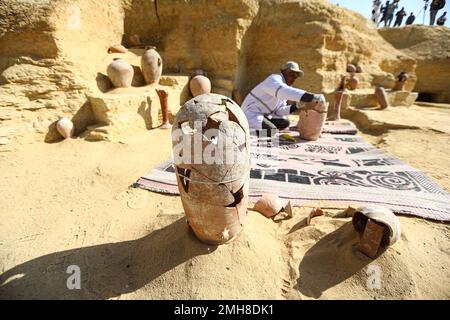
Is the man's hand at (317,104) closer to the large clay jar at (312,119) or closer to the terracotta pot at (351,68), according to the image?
the large clay jar at (312,119)

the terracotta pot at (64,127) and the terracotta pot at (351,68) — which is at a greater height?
the terracotta pot at (351,68)

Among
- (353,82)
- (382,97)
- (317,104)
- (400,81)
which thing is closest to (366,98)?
(382,97)

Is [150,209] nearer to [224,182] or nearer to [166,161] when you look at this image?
[166,161]

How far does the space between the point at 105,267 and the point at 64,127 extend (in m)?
3.10

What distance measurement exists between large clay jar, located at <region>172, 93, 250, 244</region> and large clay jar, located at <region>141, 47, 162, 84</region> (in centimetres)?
422

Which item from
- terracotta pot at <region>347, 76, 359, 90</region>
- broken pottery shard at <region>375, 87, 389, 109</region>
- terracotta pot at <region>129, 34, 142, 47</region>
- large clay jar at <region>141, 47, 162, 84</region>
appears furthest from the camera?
terracotta pot at <region>347, 76, 359, 90</region>

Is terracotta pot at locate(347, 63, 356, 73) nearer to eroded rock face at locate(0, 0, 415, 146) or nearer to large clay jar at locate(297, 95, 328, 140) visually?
eroded rock face at locate(0, 0, 415, 146)

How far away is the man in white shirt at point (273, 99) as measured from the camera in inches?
142

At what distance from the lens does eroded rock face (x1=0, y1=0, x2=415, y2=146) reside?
3.79m

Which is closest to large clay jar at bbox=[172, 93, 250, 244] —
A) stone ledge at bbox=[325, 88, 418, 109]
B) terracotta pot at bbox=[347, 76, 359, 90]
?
stone ledge at bbox=[325, 88, 418, 109]

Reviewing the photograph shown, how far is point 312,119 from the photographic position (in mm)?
3938

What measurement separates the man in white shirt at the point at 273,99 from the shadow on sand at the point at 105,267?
257 cm
